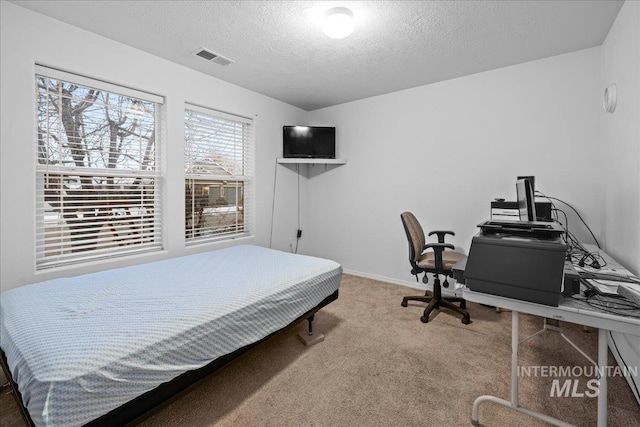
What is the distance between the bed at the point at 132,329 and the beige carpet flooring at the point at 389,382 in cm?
22

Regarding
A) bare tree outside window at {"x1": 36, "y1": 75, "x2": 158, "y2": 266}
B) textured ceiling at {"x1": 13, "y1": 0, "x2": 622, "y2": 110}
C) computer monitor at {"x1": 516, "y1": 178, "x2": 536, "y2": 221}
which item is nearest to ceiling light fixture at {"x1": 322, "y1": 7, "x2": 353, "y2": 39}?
textured ceiling at {"x1": 13, "y1": 0, "x2": 622, "y2": 110}

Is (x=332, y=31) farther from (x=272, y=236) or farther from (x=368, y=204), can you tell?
(x=272, y=236)

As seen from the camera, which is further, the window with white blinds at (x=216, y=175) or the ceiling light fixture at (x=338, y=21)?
the window with white blinds at (x=216, y=175)

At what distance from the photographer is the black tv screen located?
4.20 m

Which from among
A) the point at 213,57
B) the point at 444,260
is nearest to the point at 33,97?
the point at 213,57

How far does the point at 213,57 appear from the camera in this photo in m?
2.81

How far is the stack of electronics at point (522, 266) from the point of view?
122 centimetres

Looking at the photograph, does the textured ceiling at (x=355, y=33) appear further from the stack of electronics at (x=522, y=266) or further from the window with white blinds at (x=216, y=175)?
the stack of electronics at (x=522, y=266)

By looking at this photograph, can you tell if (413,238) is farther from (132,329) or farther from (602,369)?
(132,329)

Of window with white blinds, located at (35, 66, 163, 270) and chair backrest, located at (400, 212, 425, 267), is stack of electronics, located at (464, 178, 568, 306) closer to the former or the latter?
chair backrest, located at (400, 212, 425, 267)

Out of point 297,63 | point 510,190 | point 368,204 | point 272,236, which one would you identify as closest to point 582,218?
point 510,190

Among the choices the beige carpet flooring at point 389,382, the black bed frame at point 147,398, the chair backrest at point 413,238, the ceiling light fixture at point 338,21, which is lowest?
the beige carpet flooring at point 389,382

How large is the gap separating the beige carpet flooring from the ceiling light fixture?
2.22 meters

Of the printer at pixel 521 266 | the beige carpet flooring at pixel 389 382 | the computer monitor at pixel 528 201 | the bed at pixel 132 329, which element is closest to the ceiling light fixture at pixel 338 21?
the computer monitor at pixel 528 201
